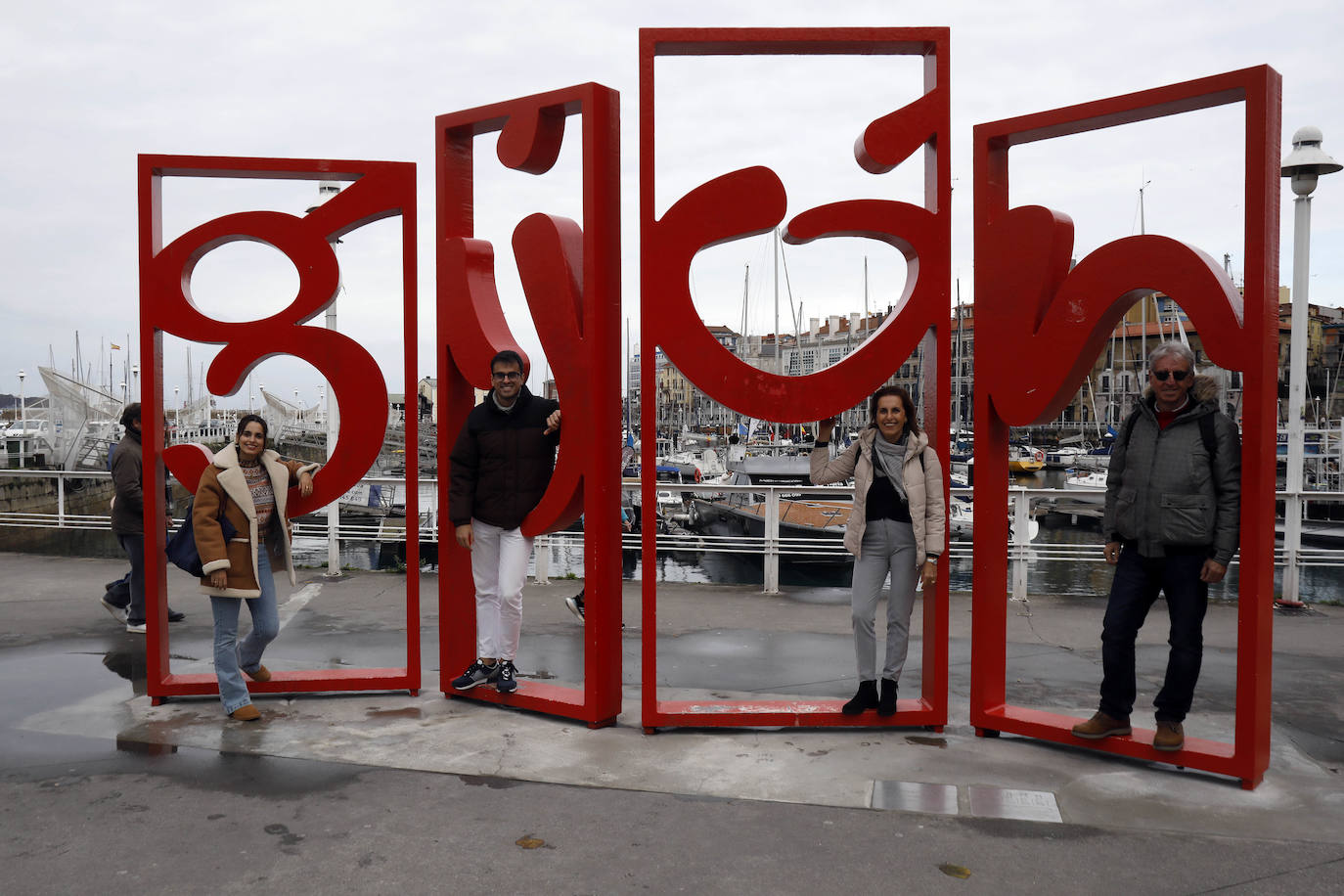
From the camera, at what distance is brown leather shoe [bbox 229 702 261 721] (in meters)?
5.04

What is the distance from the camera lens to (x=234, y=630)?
202 inches

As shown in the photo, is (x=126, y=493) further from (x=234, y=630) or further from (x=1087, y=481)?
(x=1087, y=481)

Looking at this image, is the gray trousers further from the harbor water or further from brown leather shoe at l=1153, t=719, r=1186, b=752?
the harbor water

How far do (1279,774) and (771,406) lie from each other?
9.31ft

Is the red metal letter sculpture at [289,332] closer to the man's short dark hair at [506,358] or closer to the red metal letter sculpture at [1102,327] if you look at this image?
the man's short dark hair at [506,358]

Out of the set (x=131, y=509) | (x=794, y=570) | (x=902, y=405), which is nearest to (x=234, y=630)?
(x=131, y=509)

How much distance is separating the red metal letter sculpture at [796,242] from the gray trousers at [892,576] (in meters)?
0.18

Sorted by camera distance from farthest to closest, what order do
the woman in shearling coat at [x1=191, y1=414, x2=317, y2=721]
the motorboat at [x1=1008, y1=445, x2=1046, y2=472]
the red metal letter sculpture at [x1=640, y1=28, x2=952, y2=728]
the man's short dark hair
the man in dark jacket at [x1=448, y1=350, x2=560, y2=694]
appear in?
the motorboat at [x1=1008, y1=445, x2=1046, y2=472] < the man in dark jacket at [x1=448, y1=350, x2=560, y2=694] < the man's short dark hair < the woman in shearling coat at [x1=191, y1=414, x2=317, y2=721] < the red metal letter sculpture at [x1=640, y1=28, x2=952, y2=728]

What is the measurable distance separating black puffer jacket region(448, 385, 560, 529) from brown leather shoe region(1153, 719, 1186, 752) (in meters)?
3.27

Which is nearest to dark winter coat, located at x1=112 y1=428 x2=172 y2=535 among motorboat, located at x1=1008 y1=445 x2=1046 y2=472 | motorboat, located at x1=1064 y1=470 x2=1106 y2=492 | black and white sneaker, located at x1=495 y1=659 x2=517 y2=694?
black and white sneaker, located at x1=495 y1=659 x2=517 y2=694

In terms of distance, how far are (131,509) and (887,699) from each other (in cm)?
574

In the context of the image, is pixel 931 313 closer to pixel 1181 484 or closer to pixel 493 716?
pixel 1181 484

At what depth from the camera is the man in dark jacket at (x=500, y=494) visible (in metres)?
5.29

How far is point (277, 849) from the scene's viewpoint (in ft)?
11.4
